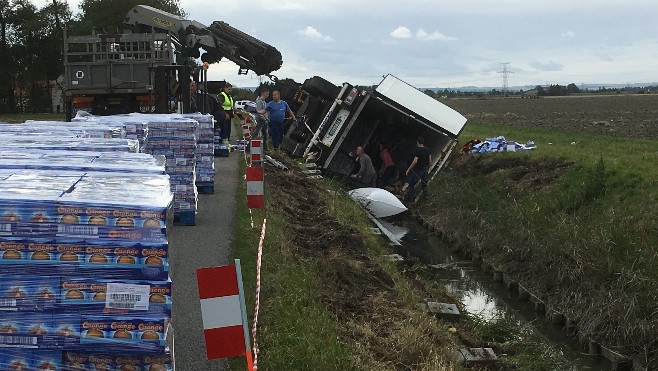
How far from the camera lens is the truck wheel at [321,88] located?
24.1 meters

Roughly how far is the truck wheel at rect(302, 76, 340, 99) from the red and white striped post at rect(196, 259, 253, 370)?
742 inches

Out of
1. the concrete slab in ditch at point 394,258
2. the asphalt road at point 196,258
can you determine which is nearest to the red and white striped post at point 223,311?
the asphalt road at point 196,258

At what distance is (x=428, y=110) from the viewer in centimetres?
2080

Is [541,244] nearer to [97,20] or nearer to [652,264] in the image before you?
[652,264]

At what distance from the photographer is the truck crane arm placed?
23.4 m

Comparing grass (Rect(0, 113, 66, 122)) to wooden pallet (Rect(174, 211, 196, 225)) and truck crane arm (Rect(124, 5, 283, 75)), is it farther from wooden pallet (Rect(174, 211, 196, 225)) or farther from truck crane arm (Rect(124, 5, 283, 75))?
wooden pallet (Rect(174, 211, 196, 225))

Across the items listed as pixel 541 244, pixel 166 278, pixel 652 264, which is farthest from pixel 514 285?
pixel 166 278

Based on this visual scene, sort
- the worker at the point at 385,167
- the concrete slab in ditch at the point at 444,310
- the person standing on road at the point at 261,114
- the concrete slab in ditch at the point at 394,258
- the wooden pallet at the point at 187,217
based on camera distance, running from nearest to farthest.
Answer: the concrete slab in ditch at the point at 444,310, the wooden pallet at the point at 187,217, the concrete slab in ditch at the point at 394,258, the worker at the point at 385,167, the person standing on road at the point at 261,114

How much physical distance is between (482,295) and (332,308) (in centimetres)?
499

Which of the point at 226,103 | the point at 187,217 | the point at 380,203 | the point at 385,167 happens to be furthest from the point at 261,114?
the point at 187,217

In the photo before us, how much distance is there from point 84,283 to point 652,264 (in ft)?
28.1

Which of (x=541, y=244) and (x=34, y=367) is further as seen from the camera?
(x=541, y=244)

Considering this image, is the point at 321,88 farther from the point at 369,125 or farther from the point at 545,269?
the point at 545,269

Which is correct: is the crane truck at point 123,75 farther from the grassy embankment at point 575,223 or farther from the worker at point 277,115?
the grassy embankment at point 575,223
